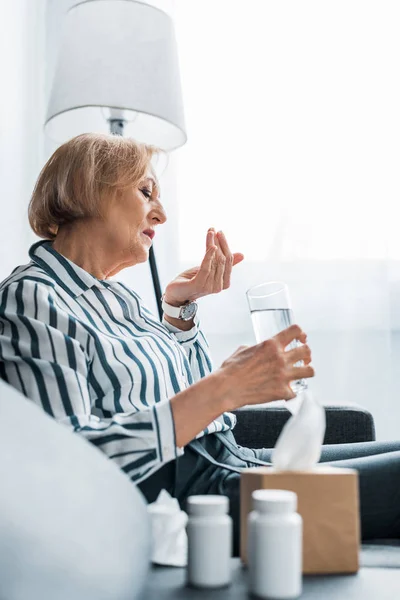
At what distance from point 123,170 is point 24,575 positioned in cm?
99

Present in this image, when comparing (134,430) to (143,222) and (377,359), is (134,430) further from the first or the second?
(377,359)

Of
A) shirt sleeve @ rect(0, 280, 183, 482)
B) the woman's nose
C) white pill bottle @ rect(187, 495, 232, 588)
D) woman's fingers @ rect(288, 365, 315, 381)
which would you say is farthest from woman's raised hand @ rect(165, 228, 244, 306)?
white pill bottle @ rect(187, 495, 232, 588)

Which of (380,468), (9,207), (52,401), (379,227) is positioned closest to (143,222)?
(52,401)

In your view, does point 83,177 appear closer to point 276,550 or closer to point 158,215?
point 158,215

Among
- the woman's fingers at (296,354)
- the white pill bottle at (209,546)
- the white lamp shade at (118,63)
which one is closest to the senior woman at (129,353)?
the woman's fingers at (296,354)

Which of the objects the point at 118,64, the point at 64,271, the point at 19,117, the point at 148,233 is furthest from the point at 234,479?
the point at 19,117

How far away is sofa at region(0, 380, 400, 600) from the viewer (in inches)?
25.5

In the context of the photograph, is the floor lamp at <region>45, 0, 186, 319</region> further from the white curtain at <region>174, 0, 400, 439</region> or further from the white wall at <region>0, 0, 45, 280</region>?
the white curtain at <region>174, 0, 400, 439</region>

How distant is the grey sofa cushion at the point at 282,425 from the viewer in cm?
168

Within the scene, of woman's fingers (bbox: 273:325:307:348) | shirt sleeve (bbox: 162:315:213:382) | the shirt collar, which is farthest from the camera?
shirt sleeve (bbox: 162:315:213:382)

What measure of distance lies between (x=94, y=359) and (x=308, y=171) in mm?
1791

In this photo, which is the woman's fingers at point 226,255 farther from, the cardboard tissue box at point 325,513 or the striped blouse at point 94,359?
the cardboard tissue box at point 325,513

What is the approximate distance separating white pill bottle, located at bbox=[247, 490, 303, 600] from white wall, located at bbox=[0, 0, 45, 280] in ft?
5.26

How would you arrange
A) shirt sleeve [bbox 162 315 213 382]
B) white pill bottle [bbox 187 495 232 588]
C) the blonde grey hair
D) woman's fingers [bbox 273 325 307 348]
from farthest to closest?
shirt sleeve [bbox 162 315 213 382] < the blonde grey hair < woman's fingers [bbox 273 325 307 348] < white pill bottle [bbox 187 495 232 588]
